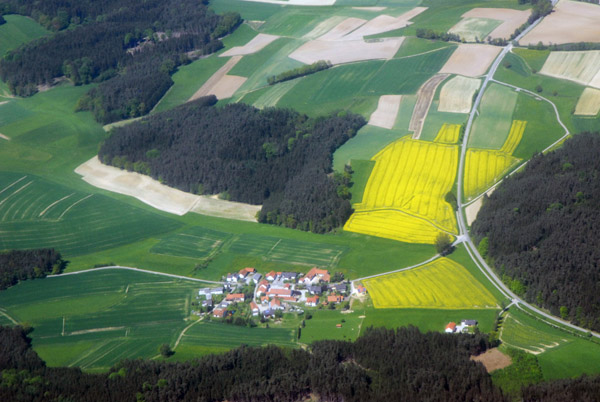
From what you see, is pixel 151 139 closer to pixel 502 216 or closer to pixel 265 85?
pixel 265 85

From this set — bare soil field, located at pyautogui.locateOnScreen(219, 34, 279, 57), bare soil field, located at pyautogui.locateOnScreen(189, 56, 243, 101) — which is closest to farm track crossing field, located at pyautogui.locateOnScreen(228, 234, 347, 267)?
bare soil field, located at pyautogui.locateOnScreen(189, 56, 243, 101)

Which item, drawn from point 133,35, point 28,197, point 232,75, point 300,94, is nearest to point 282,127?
point 300,94

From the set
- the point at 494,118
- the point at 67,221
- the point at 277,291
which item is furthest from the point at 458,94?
the point at 67,221

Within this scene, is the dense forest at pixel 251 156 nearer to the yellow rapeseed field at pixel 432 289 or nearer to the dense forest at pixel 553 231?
the yellow rapeseed field at pixel 432 289

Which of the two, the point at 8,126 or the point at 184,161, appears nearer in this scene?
the point at 184,161

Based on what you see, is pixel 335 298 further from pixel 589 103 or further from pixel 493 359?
pixel 589 103

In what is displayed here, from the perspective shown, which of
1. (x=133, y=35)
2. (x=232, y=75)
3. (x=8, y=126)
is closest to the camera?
(x=8, y=126)

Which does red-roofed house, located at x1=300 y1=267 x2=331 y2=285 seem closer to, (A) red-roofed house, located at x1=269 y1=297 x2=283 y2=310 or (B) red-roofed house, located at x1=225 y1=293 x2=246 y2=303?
(A) red-roofed house, located at x1=269 y1=297 x2=283 y2=310
